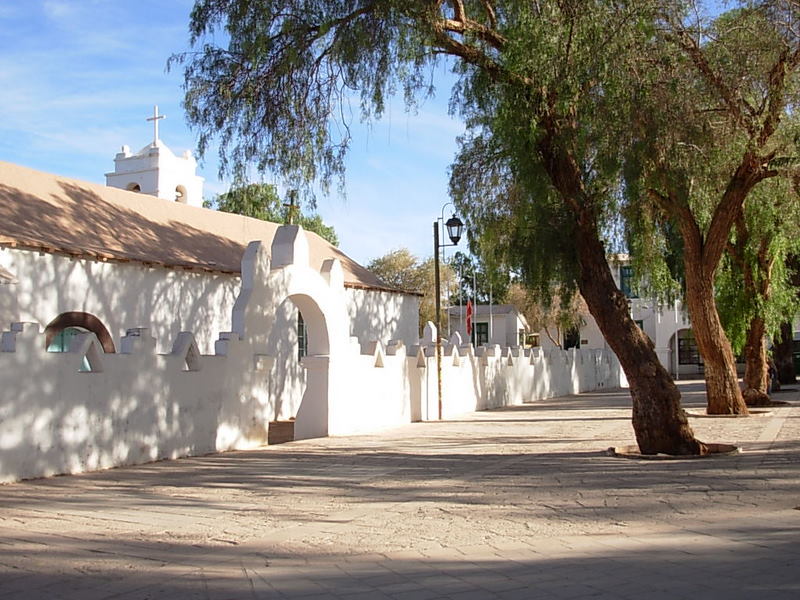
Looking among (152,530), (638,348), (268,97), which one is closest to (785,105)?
(638,348)

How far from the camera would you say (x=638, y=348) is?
13289 millimetres

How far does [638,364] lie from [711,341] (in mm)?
7744

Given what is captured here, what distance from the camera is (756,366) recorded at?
2517 centimetres

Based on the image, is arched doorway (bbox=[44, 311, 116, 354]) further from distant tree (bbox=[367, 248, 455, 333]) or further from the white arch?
distant tree (bbox=[367, 248, 455, 333])

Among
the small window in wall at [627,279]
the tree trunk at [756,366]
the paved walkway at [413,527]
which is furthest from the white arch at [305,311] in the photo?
the tree trunk at [756,366]

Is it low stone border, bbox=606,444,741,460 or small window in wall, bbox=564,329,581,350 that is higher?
small window in wall, bbox=564,329,581,350

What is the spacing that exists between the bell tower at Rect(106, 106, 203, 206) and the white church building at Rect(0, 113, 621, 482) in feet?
0.37

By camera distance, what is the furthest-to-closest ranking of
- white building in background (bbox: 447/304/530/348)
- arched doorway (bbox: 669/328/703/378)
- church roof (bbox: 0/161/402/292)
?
white building in background (bbox: 447/304/530/348) < arched doorway (bbox: 669/328/703/378) < church roof (bbox: 0/161/402/292)

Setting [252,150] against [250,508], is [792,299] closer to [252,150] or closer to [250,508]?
[252,150]

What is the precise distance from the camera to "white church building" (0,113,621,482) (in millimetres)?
12500

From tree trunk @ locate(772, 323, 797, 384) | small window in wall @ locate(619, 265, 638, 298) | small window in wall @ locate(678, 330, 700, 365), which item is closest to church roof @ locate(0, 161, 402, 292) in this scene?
small window in wall @ locate(619, 265, 638, 298)

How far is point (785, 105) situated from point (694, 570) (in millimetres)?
11445

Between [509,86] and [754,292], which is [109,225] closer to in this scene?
[509,86]

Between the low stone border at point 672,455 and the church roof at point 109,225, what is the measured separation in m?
10.8
